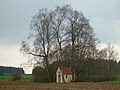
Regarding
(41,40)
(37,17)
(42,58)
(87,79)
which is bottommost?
(87,79)

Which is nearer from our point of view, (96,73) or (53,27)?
(53,27)

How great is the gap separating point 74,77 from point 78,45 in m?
8.70

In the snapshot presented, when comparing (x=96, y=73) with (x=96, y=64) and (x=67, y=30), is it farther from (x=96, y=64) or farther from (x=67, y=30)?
(x=67, y=30)

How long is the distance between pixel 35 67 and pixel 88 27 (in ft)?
41.5

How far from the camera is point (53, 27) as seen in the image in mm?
53250

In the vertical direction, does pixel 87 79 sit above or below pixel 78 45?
below

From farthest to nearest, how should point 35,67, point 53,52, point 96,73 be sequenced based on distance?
point 96,73
point 35,67
point 53,52

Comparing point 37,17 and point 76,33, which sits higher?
point 37,17

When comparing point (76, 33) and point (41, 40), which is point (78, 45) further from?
A: point (41, 40)

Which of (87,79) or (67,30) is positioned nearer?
(67,30)

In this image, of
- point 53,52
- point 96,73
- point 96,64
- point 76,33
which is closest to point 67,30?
point 76,33

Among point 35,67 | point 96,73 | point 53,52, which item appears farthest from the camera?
point 96,73

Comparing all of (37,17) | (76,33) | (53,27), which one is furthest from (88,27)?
(37,17)

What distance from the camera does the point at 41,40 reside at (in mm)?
53469
